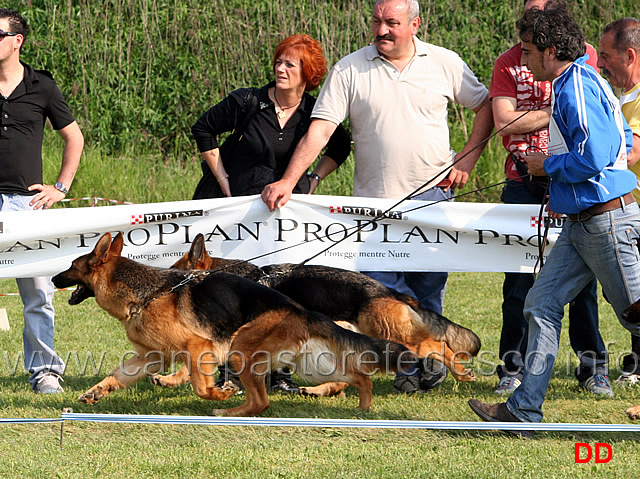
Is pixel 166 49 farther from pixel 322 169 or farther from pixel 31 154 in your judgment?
pixel 31 154

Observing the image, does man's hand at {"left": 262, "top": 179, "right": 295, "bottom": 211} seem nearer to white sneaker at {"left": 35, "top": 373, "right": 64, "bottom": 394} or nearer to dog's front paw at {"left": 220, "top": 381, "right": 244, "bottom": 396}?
dog's front paw at {"left": 220, "top": 381, "right": 244, "bottom": 396}

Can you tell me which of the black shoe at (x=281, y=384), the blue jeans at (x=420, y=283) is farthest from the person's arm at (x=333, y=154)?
the black shoe at (x=281, y=384)

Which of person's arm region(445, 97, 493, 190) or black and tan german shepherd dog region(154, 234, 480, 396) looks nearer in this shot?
black and tan german shepherd dog region(154, 234, 480, 396)

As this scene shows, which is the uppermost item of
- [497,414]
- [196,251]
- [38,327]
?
[196,251]

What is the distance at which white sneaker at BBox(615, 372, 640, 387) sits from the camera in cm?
550

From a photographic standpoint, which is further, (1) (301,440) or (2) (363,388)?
(2) (363,388)

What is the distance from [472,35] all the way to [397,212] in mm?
10602

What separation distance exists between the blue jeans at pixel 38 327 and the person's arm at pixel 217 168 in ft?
4.02

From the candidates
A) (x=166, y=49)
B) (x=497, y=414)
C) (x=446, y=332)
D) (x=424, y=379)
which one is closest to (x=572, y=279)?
(x=497, y=414)

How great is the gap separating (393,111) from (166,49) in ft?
33.1

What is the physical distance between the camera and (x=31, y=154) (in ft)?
17.2

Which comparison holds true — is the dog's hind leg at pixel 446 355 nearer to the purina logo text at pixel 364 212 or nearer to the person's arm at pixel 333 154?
the purina logo text at pixel 364 212

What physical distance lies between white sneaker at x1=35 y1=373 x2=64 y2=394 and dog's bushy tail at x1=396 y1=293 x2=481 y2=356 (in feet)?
7.50

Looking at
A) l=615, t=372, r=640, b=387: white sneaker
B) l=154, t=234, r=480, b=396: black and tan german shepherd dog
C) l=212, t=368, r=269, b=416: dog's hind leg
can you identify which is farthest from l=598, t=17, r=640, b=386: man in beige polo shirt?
l=212, t=368, r=269, b=416: dog's hind leg
